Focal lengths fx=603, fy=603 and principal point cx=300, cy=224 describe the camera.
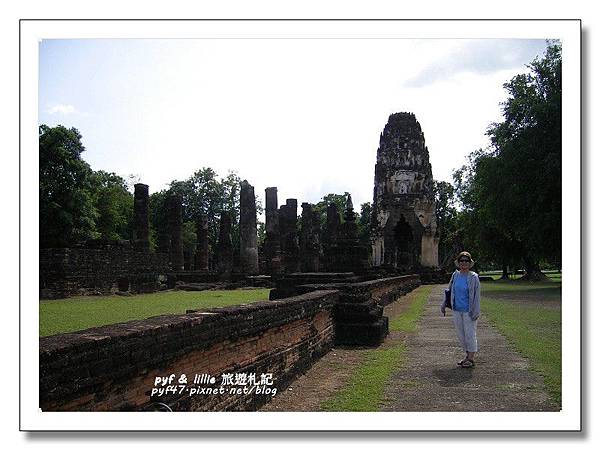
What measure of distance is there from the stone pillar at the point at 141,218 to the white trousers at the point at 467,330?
2145 cm

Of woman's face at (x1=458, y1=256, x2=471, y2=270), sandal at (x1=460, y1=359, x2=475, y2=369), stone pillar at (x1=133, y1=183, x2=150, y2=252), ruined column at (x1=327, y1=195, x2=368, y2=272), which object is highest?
stone pillar at (x1=133, y1=183, x2=150, y2=252)

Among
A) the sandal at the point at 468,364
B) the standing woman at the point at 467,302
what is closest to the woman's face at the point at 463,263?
the standing woman at the point at 467,302

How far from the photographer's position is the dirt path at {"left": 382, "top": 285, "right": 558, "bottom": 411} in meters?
6.05

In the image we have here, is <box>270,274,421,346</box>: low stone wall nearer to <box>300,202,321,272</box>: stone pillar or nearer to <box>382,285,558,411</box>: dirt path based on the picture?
<box>382,285,558,411</box>: dirt path

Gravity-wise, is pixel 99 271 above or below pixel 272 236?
below

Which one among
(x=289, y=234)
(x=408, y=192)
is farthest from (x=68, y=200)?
(x=408, y=192)

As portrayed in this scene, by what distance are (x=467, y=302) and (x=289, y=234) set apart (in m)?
24.9

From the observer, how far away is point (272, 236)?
34.0 meters

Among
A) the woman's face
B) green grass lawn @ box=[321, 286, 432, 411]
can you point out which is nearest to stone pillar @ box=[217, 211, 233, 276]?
green grass lawn @ box=[321, 286, 432, 411]

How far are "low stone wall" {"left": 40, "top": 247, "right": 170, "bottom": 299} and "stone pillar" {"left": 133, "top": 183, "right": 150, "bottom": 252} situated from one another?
1.78 meters

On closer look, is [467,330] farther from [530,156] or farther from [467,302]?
[530,156]
